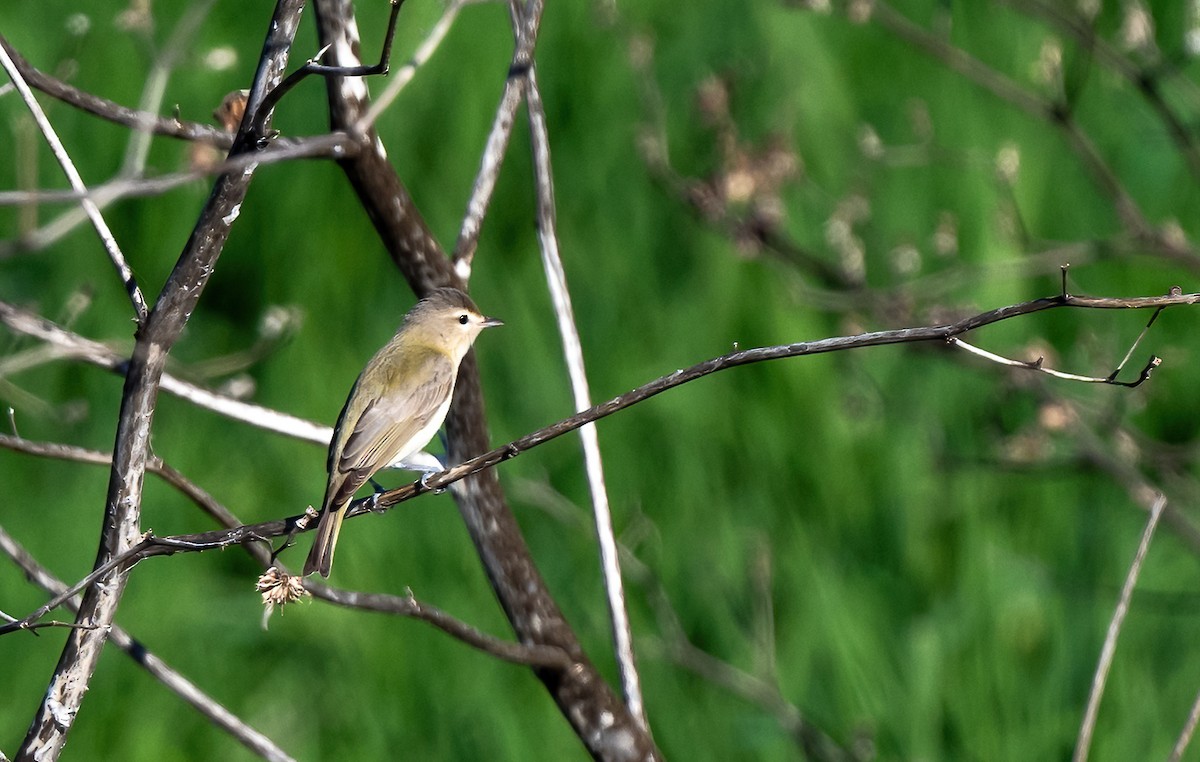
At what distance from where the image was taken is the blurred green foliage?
3.61 meters

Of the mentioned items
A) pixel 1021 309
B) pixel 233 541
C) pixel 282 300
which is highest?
pixel 282 300

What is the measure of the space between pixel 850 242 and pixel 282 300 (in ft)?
6.88

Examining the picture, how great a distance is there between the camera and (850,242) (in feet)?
13.4

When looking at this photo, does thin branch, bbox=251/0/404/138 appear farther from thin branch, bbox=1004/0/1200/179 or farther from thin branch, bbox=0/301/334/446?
thin branch, bbox=1004/0/1200/179

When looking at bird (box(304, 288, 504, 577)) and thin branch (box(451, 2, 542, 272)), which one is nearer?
thin branch (box(451, 2, 542, 272))

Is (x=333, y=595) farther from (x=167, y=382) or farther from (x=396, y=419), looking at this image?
(x=396, y=419)

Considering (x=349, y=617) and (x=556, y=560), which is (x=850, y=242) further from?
(x=349, y=617)

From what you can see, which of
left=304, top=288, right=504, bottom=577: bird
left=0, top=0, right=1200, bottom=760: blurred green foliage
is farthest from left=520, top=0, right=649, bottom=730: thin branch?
left=0, top=0, right=1200, bottom=760: blurred green foliage

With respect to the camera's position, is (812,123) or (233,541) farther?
(812,123)

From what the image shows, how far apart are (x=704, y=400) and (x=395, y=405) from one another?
1.56m

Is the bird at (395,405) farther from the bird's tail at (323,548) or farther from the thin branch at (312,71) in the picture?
the thin branch at (312,71)

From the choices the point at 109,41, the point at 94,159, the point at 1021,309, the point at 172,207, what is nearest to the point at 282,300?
the point at 172,207

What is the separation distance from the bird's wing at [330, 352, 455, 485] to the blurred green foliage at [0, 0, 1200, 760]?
2.17ft

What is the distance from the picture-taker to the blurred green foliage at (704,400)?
3607 mm
